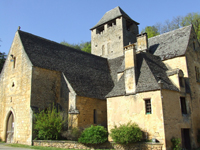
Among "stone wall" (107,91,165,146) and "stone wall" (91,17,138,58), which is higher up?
"stone wall" (91,17,138,58)

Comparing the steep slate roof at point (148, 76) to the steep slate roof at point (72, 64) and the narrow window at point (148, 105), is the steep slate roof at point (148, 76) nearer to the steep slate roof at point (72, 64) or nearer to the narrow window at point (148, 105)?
the narrow window at point (148, 105)

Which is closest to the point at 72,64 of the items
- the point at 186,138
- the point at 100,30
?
the point at 186,138

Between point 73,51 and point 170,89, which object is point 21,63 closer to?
point 73,51

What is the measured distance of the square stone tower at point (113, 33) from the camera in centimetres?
3338

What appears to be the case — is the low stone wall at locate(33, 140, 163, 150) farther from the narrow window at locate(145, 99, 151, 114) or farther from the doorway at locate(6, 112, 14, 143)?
the doorway at locate(6, 112, 14, 143)

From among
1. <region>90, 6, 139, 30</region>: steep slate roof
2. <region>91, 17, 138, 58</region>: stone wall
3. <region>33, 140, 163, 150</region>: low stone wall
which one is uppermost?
<region>90, 6, 139, 30</region>: steep slate roof

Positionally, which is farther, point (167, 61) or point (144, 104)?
point (167, 61)

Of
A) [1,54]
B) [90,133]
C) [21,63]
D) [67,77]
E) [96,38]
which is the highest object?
[96,38]

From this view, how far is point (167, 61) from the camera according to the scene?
2173 cm

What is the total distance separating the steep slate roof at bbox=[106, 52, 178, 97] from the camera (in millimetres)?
16781

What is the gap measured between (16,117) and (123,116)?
10.1 meters

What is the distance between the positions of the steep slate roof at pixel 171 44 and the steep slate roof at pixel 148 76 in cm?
194

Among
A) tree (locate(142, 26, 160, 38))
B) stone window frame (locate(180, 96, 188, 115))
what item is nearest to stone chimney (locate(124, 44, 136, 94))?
stone window frame (locate(180, 96, 188, 115))

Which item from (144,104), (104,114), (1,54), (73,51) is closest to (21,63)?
(73,51)
